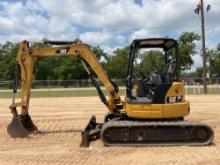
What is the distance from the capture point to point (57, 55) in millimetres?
14516

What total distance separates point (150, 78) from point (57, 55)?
2.91m

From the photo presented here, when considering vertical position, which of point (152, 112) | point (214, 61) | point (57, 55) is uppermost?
point (214, 61)

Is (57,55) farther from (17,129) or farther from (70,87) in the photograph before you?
(70,87)

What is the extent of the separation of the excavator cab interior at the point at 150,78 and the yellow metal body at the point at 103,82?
0.62 ft

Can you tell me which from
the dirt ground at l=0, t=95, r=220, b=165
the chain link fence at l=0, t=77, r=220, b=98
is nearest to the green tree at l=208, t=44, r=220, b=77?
the chain link fence at l=0, t=77, r=220, b=98

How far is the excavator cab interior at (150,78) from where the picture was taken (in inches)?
502

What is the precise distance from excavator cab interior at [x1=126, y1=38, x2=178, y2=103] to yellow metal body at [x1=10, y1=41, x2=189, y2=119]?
0.62 ft

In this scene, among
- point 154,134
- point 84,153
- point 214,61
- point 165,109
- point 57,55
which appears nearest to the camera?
point 84,153

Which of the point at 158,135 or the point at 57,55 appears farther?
the point at 57,55

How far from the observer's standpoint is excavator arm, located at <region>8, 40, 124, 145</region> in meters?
14.1

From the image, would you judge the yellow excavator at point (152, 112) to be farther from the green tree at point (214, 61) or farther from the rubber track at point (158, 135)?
the green tree at point (214, 61)

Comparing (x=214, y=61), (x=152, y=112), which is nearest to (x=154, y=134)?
(x=152, y=112)

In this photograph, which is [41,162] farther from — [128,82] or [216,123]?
[216,123]

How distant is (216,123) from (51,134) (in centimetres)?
597
